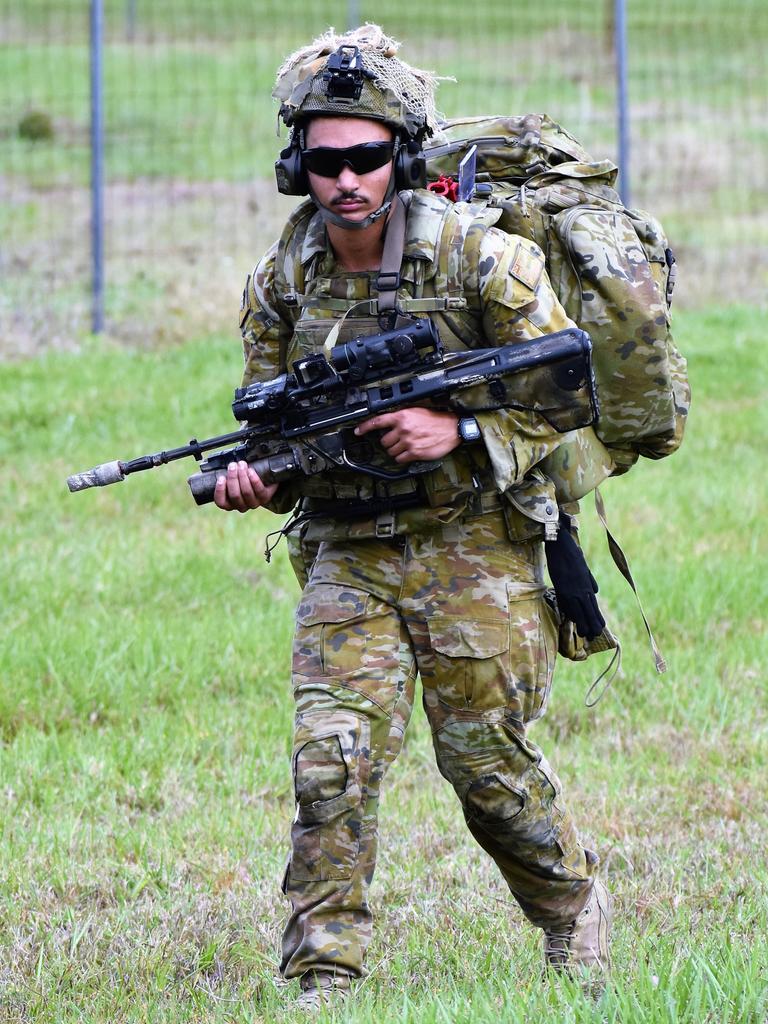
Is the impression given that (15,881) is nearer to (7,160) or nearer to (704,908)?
(704,908)

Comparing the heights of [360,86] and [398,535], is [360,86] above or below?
above

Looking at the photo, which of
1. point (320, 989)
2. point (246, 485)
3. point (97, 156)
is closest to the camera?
point (320, 989)

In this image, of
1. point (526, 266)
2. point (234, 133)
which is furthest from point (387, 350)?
point (234, 133)

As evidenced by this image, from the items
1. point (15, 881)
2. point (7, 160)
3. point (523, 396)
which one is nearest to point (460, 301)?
point (523, 396)

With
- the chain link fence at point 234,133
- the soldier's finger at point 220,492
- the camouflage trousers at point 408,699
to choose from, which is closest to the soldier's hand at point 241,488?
the soldier's finger at point 220,492

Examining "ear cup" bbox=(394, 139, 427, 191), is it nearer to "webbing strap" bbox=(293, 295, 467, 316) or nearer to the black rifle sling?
the black rifle sling

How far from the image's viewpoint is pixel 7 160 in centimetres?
2216

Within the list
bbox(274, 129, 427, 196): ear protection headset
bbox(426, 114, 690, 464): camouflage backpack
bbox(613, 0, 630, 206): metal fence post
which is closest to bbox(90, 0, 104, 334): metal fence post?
bbox(613, 0, 630, 206): metal fence post

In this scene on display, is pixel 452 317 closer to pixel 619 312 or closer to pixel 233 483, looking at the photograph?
pixel 619 312

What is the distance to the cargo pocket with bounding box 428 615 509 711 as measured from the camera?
13.0ft

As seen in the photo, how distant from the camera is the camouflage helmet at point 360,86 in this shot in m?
3.82

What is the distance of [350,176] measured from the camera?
3830 mm

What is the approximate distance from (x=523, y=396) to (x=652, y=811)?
1.93 meters

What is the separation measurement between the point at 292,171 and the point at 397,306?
44 cm
